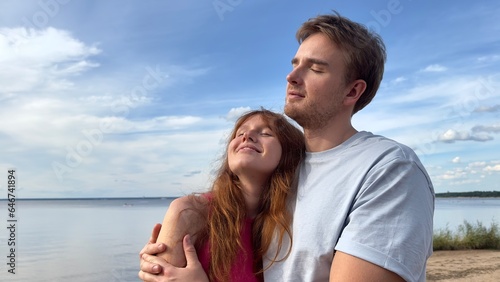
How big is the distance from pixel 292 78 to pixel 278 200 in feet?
2.08

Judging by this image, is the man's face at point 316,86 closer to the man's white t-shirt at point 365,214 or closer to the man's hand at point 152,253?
the man's white t-shirt at point 365,214

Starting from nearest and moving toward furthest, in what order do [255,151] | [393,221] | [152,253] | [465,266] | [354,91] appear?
[393,221] < [152,253] < [255,151] < [354,91] < [465,266]

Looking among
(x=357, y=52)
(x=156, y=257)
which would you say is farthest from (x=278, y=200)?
(x=357, y=52)

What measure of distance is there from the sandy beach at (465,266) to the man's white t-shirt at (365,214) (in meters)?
8.29

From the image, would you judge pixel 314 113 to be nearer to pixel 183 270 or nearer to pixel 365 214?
pixel 365 214

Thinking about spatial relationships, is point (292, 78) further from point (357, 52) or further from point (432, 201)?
point (432, 201)

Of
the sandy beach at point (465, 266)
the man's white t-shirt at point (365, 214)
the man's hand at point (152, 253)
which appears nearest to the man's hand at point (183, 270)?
the man's hand at point (152, 253)

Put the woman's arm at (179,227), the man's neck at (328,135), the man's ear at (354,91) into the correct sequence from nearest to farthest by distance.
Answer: the woman's arm at (179,227)
the man's neck at (328,135)
the man's ear at (354,91)

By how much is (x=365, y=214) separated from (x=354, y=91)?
826 mm

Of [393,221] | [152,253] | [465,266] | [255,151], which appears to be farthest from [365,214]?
[465,266]

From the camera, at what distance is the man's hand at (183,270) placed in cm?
225

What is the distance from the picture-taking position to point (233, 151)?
2574 mm

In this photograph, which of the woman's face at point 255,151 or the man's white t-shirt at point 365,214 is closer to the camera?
the man's white t-shirt at point 365,214

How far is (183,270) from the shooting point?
Result: 7.44ft
